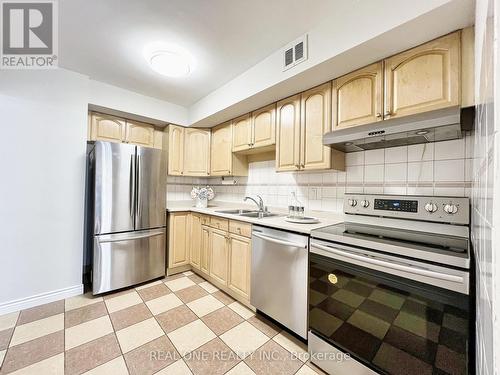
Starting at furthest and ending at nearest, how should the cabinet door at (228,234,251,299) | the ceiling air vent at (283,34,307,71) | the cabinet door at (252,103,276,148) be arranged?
1. the cabinet door at (252,103,276,148)
2. the cabinet door at (228,234,251,299)
3. the ceiling air vent at (283,34,307,71)

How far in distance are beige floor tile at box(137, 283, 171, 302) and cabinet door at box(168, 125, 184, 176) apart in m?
1.48

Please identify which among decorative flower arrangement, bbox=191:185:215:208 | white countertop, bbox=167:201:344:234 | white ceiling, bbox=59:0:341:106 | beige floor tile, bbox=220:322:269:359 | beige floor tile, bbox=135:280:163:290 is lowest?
beige floor tile, bbox=135:280:163:290

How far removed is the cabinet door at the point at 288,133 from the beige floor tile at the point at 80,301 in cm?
230

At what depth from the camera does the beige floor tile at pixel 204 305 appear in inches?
76.1

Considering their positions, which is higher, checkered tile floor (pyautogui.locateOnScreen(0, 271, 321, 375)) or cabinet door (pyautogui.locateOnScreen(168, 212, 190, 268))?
cabinet door (pyautogui.locateOnScreen(168, 212, 190, 268))

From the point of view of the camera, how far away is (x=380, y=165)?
176cm

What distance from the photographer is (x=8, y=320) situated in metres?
1.76

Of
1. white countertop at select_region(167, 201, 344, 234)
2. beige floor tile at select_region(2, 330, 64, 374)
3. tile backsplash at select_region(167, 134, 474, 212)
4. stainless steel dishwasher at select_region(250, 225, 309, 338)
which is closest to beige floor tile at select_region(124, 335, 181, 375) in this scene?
beige floor tile at select_region(2, 330, 64, 374)

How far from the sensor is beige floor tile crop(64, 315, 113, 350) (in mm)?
1537

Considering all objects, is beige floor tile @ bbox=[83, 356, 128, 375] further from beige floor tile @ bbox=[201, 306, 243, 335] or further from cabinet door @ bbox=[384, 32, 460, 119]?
cabinet door @ bbox=[384, 32, 460, 119]

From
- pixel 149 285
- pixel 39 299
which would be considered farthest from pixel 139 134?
pixel 39 299

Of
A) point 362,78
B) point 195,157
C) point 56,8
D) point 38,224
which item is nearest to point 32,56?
point 56,8

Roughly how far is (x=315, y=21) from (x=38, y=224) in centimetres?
301

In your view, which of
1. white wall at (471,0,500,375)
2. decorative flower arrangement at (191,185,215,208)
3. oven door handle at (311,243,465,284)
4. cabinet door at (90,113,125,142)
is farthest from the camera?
decorative flower arrangement at (191,185,215,208)
